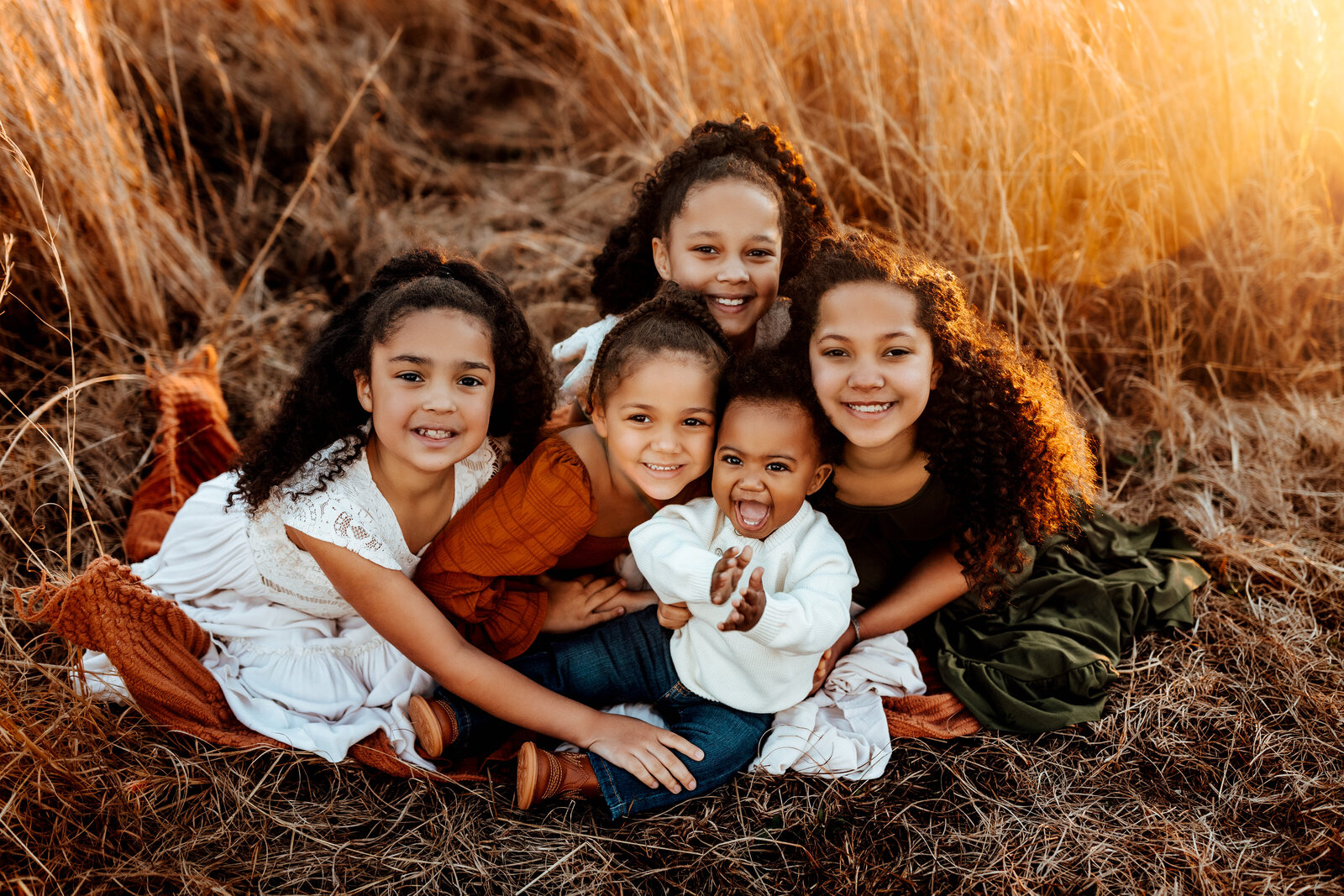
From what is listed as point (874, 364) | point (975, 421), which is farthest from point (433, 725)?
point (975, 421)

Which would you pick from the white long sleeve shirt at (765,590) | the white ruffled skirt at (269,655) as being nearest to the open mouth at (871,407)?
the white long sleeve shirt at (765,590)

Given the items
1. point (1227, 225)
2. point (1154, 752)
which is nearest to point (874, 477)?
point (1154, 752)

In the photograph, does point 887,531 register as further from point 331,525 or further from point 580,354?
point 331,525

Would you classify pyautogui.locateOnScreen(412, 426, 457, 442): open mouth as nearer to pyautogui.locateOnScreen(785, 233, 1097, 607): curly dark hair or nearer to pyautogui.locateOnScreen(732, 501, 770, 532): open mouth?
pyautogui.locateOnScreen(732, 501, 770, 532): open mouth

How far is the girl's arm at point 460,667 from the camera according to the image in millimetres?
2045

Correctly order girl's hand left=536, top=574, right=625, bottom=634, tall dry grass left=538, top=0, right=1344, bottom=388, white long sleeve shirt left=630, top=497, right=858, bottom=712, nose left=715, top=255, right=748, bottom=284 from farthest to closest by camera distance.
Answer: tall dry grass left=538, top=0, right=1344, bottom=388, nose left=715, top=255, right=748, bottom=284, girl's hand left=536, top=574, right=625, bottom=634, white long sleeve shirt left=630, top=497, right=858, bottom=712

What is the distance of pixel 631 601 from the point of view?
2.36 metres

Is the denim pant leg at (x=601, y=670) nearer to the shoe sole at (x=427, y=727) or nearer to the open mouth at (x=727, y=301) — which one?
the shoe sole at (x=427, y=727)

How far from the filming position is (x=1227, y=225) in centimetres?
319

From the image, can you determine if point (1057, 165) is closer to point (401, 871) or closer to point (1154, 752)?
point (1154, 752)

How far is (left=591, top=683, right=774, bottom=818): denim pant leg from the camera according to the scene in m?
1.98

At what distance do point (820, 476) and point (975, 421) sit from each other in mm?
395

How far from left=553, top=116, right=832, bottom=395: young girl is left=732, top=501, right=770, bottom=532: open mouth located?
70 centimetres

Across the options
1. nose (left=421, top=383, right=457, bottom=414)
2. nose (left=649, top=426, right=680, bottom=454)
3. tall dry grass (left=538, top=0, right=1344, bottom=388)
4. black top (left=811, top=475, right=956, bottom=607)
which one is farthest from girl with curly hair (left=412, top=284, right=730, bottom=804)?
tall dry grass (left=538, top=0, right=1344, bottom=388)
